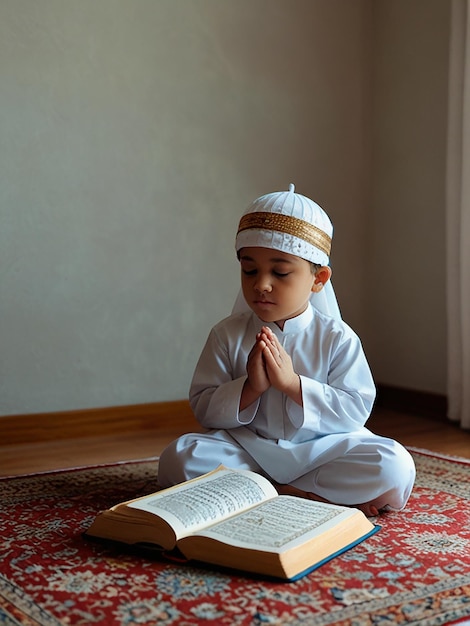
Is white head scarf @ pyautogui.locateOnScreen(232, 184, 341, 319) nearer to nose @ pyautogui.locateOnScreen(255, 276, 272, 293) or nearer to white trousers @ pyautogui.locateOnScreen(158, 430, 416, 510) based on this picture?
nose @ pyautogui.locateOnScreen(255, 276, 272, 293)

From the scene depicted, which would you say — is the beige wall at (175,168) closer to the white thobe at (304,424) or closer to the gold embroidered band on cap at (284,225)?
the white thobe at (304,424)

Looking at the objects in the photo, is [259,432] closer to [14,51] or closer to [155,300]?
[155,300]

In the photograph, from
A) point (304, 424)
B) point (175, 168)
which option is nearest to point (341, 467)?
point (304, 424)

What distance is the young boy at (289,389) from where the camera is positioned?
6.58 feet

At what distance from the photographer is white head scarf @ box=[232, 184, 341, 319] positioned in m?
2.01

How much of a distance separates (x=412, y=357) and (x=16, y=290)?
1.85m

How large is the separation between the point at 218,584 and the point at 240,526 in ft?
0.47

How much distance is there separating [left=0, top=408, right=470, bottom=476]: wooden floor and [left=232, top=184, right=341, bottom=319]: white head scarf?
109 cm

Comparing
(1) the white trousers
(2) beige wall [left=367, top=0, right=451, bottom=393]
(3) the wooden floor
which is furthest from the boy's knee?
(2) beige wall [left=367, top=0, right=451, bottom=393]

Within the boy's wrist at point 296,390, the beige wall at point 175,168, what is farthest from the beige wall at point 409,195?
the boy's wrist at point 296,390

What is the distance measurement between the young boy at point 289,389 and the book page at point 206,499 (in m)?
0.24

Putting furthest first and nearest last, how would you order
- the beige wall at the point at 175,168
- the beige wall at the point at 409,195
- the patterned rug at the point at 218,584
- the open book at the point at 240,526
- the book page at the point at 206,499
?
the beige wall at the point at 409,195 < the beige wall at the point at 175,168 < the book page at the point at 206,499 < the open book at the point at 240,526 < the patterned rug at the point at 218,584

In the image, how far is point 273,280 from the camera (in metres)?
2.02

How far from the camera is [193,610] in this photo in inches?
53.5
